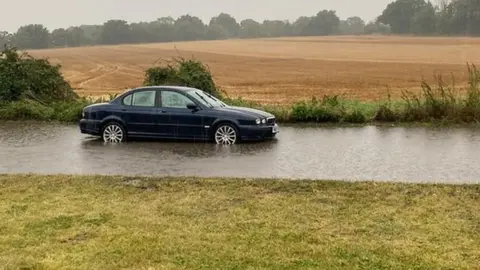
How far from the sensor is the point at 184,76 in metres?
20.6

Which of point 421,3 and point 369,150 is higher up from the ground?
point 421,3

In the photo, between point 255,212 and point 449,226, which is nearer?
point 449,226

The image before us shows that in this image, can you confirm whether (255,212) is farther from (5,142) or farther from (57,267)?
(5,142)

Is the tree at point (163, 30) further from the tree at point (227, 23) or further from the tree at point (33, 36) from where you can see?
the tree at point (33, 36)

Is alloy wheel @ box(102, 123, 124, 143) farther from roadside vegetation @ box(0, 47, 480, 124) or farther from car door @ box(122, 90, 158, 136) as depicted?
roadside vegetation @ box(0, 47, 480, 124)

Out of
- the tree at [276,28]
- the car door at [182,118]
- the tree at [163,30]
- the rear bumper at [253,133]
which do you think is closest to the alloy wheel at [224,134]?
the rear bumper at [253,133]

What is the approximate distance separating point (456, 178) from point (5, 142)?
10932 millimetres

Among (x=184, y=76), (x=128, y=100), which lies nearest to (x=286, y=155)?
(x=128, y=100)

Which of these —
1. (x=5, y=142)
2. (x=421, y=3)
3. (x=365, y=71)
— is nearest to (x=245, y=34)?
(x=421, y=3)

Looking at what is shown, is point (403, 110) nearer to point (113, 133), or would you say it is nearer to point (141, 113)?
point (141, 113)

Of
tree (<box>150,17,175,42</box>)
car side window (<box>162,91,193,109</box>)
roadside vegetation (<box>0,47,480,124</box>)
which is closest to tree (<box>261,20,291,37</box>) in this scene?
tree (<box>150,17,175,42</box>)

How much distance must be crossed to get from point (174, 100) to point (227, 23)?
14813cm

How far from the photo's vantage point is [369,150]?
557 inches

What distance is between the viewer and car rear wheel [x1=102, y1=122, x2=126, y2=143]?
1616cm
